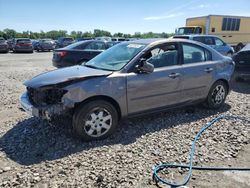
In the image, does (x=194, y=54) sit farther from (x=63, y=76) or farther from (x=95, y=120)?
(x=63, y=76)

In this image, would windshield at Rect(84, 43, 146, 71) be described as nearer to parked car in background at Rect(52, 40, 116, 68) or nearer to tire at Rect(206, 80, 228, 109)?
tire at Rect(206, 80, 228, 109)

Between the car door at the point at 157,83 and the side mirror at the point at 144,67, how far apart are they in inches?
3.0

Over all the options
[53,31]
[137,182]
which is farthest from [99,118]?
[53,31]

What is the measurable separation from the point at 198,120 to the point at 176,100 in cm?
65

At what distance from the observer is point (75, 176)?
11.1ft

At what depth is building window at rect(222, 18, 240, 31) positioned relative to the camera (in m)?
20.7

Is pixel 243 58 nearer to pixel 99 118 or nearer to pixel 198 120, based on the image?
pixel 198 120

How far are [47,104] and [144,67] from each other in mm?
1752

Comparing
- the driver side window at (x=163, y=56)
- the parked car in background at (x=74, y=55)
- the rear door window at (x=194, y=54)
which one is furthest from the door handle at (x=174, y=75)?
the parked car in background at (x=74, y=55)

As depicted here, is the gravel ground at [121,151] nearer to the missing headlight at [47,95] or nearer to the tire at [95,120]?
the tire at [95,120]

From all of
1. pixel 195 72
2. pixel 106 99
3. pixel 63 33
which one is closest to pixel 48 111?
pixel 106 99

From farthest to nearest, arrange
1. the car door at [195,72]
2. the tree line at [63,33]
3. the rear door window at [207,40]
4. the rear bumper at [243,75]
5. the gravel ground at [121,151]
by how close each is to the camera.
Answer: the tree line at [63,33]
the rear door window at [207,40]
the rear bumper at [243,75]
the car door at [195,72]
the gravel ground at [121,151]

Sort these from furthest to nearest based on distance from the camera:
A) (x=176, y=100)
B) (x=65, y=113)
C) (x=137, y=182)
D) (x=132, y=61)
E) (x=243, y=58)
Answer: (x=243, y=58), (x=176, y=100), (x=132, y=61), (x=65, y=113), (x=137, y=182)

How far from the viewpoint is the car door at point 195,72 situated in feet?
17.4
